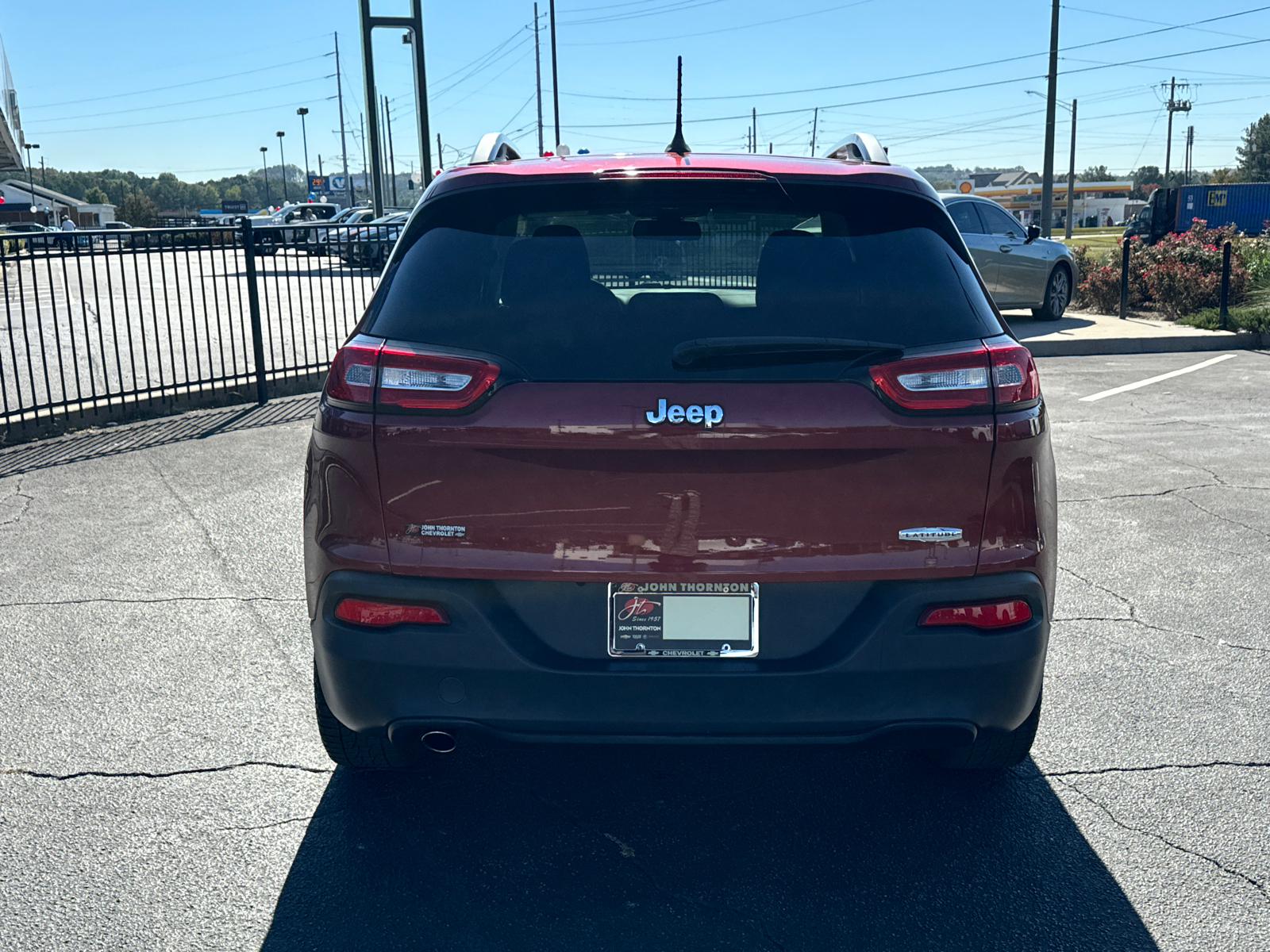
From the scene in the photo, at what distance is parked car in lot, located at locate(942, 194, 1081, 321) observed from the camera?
1577 cm

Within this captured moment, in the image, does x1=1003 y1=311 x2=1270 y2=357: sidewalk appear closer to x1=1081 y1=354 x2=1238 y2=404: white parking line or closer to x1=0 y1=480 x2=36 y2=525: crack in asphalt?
x1=1081 y1=354 x2=1238 y2=404: white parking line

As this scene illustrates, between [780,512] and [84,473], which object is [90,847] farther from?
[84,473]

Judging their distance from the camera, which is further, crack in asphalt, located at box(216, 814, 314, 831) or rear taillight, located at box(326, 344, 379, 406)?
crack in asphalt, located at box(216, 814, 314, 831)

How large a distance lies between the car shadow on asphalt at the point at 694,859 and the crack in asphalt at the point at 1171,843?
0.32 feet

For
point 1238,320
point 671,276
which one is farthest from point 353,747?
point 1238,320

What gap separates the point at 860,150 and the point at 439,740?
7.14 ft

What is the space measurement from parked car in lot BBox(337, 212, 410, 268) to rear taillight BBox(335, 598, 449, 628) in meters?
9.45

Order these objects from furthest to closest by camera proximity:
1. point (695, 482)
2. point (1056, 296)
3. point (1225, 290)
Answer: point (1056, 296), point (1225, 290), point (695, 482)

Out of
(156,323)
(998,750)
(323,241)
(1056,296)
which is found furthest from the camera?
(1056,296)

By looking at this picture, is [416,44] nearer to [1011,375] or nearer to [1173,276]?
[1173,276]

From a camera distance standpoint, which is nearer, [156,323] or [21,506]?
[21,506]

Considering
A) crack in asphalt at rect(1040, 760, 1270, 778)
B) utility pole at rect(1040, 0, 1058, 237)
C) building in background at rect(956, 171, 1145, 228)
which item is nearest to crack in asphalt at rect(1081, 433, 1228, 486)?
crack in asphalt at rect(1040, 760, 1270, 778)

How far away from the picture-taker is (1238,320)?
1509cm

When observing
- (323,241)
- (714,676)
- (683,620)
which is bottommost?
(714,676)
